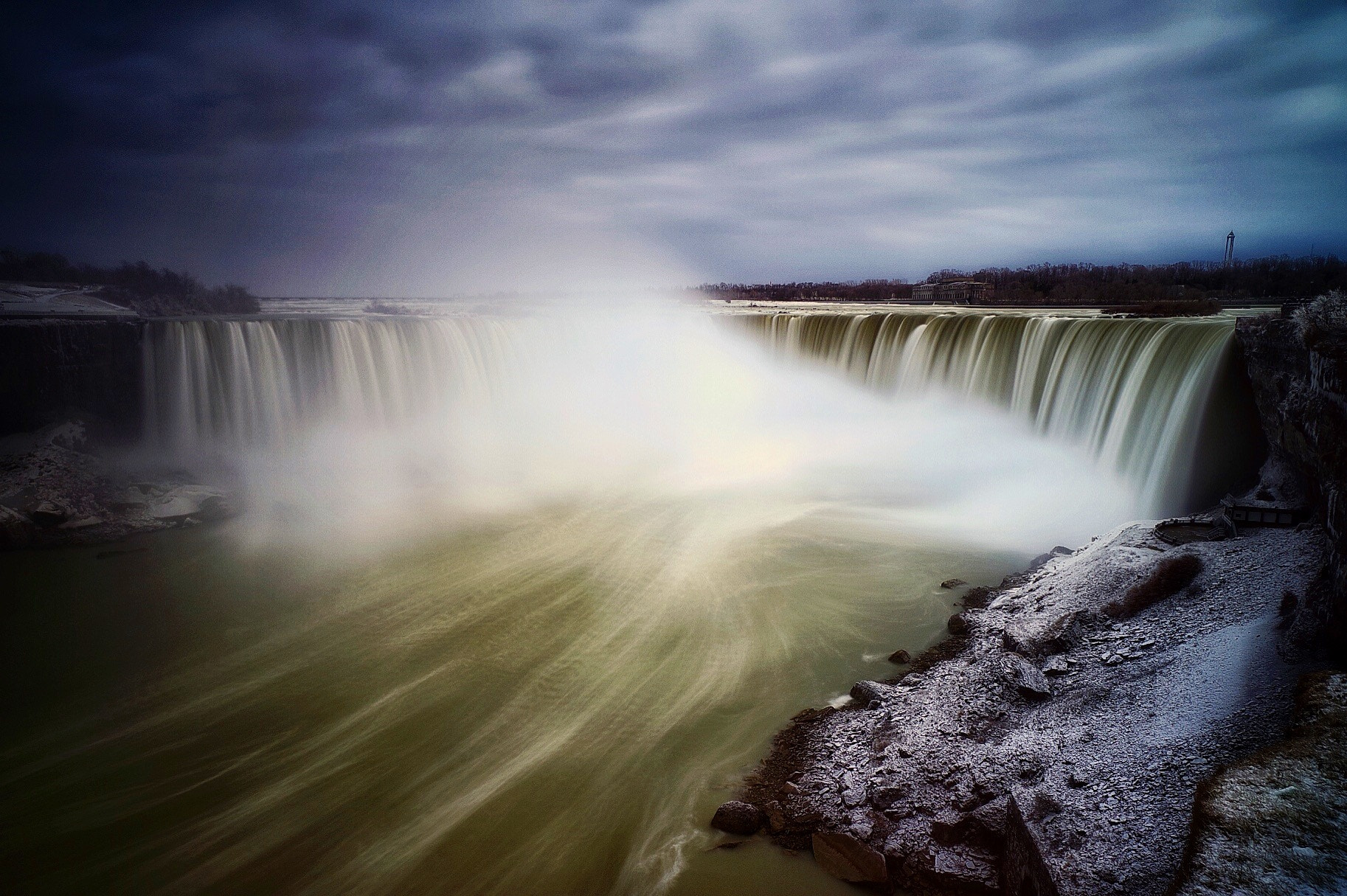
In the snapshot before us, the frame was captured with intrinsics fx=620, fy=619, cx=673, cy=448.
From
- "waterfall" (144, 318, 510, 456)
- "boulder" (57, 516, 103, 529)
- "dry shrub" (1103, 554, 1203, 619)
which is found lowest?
"boulder" (57, 516, 103, 529)

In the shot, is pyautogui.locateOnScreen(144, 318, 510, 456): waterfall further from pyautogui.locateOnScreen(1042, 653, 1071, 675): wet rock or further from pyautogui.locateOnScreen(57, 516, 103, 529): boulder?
pyautogui.locateOnScreen(1042, 653, 1071, 675): wet rock

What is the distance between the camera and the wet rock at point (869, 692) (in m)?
5.28

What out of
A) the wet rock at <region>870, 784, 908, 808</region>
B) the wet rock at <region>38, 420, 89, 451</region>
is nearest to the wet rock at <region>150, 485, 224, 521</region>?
the wet rock at <region>38, 420, 89, 451</region>

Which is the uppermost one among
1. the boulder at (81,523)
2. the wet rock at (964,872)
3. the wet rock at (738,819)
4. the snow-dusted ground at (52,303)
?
the snow-dusted ground at (52,303)

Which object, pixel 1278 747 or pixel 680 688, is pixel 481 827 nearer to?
pixel 680 688

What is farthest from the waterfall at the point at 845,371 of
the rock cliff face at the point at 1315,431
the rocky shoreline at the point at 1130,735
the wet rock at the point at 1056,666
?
the wet rock at the point at 1056,666

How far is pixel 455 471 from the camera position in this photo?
1438 centimetres

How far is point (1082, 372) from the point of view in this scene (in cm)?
1127

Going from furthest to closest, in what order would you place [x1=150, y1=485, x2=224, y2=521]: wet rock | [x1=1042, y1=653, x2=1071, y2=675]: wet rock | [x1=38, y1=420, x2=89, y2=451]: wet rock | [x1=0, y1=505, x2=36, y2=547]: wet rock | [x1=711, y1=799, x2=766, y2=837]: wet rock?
[x1=38, y1=420, x2=89, y2=451]: wet rock
[x1=150, y1=485, x2=224, y2=521]: wet rock
[x1=0, y1=505, x2=36, y2=547]: wet rock
[x1=1042, y1=653, x2=1071, y2=675]: wet rock
[x1=711, y1=799, x2=766, y2=837]: wet rock

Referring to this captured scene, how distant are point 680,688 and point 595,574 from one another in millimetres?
2996

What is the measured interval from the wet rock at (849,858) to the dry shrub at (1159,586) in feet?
10.1

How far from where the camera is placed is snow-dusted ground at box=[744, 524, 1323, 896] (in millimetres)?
3188

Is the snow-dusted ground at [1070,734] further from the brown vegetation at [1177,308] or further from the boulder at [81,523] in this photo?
the boulder at [81,523]

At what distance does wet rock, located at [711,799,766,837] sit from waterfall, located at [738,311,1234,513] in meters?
7.41
